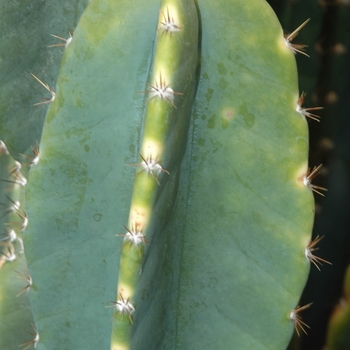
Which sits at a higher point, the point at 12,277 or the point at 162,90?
the point at 162,90

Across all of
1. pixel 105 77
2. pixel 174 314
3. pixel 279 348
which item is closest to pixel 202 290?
pixel 174 314

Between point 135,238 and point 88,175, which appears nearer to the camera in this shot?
point 135,238

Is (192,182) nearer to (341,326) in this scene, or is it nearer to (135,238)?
(135,238)

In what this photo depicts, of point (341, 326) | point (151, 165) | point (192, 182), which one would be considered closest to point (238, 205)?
point (192, 182)

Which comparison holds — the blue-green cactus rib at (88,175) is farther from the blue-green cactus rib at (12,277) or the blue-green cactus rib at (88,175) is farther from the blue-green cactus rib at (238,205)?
the blue-green cactus rib at (12,277)

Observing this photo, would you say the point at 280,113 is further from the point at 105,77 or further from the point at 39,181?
the point at 39,181

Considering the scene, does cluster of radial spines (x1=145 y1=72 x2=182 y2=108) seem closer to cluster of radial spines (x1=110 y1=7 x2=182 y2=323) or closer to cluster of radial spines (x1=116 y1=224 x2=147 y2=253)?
cluster of radial spines (x1=110 y1=7 x2=182 y2=323)

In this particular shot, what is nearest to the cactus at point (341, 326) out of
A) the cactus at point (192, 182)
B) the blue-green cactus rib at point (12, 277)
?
the cactus at point (192, 182)
